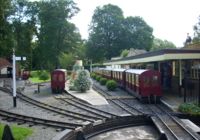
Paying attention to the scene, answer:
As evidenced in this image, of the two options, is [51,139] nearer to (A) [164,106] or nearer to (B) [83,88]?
(A) [164,106]

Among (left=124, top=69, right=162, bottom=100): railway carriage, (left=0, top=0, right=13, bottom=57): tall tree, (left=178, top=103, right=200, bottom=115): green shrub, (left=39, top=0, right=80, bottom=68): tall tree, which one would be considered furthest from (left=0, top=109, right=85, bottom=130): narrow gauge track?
(left=39, top=0, right=80, bottom=68): tall tree

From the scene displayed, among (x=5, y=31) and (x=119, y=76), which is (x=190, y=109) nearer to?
(x=5, y=31)

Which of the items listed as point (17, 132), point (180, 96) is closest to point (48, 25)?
point (180, 96)

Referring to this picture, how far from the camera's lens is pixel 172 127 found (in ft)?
62.6

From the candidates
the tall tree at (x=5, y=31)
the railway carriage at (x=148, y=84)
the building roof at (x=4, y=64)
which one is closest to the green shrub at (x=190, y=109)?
the railway carriage at (x=148, y=84)

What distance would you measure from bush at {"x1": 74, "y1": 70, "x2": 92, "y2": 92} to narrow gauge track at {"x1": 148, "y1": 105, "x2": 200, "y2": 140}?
14.6 metres

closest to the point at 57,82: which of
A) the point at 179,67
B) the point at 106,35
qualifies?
the point at 179,67

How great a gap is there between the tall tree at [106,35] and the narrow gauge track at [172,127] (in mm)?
66265

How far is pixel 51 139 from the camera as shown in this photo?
15852 millimetres

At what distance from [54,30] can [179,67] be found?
1546 inches

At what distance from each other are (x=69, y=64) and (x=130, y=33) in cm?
1665

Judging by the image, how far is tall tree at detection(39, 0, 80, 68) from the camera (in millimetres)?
68750

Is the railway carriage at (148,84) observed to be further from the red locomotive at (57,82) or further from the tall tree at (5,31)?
the tall tree at (5,31)

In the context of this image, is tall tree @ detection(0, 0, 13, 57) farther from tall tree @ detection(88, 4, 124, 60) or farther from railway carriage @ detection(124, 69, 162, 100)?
tall tree @ detection(88, 4, 124, 60)
